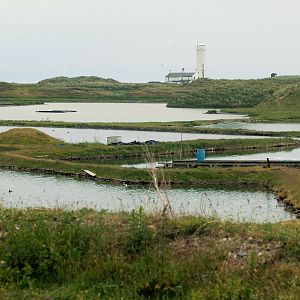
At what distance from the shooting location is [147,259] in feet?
32.4

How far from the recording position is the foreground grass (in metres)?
9.06

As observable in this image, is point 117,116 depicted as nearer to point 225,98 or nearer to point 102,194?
point 225,98

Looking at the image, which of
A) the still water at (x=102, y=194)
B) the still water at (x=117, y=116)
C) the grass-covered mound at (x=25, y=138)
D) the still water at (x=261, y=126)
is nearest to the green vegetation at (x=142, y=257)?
the still water at (x=102, y=194)

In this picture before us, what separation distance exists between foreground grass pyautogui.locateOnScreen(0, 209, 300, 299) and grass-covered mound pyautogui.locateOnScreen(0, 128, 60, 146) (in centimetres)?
5846

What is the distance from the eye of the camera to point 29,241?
10320 millimetres

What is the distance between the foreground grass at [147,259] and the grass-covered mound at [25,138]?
2302 inches

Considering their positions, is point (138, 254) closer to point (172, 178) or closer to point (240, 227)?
point (240, 227)

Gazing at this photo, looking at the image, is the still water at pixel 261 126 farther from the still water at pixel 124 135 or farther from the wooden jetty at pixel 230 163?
the wooden jetty at pixel 230 163

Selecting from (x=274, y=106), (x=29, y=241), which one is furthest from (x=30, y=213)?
(x=274, y=106)

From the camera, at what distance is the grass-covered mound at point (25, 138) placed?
69312 mm

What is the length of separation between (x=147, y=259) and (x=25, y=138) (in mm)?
62006

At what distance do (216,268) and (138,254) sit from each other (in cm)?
140

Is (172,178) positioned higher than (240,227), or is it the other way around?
(240,227)

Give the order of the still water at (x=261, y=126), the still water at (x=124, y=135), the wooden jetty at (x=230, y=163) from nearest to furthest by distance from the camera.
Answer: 1. the wooden jetty at (x=230, y=163)
2. the still water at (x=124, y=135)
3. the still water at (x=261, y=126)
